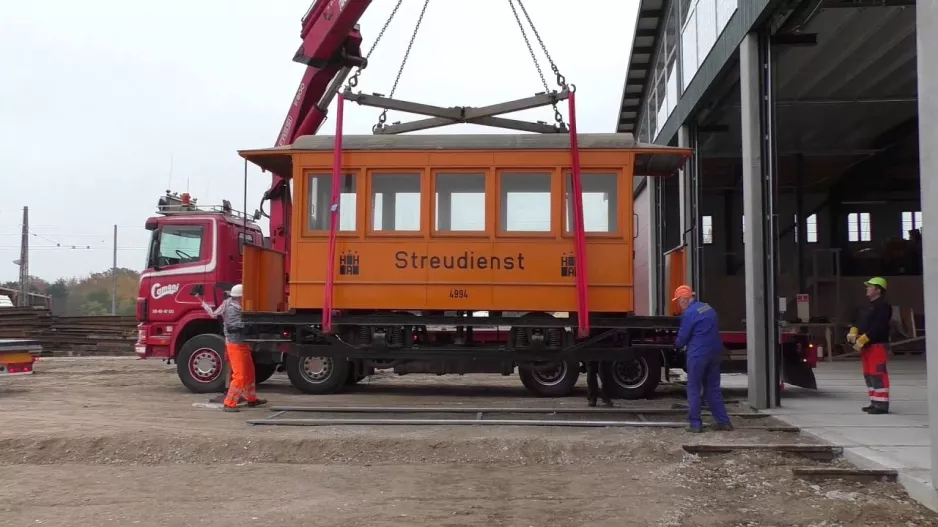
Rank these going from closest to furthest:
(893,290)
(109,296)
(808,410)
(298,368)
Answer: (808,410) → (298,368) → (893,290) → (109,296)

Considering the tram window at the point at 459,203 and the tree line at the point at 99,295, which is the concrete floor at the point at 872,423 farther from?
the tree line at the point at 99,295

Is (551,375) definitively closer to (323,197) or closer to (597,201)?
(597,201)

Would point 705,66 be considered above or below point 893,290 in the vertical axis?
above

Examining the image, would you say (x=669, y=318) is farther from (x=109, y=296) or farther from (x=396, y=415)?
(x=109, y=296)

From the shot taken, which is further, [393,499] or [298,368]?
[298,368]

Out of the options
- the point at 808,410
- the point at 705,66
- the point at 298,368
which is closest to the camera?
the point at 808,410

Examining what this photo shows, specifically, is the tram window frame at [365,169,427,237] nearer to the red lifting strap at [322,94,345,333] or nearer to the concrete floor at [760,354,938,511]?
the red lifting strap at [322,94,345,333]

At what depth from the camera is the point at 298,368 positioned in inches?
413

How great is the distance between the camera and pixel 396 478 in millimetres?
6160

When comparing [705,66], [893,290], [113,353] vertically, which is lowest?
[113,353]

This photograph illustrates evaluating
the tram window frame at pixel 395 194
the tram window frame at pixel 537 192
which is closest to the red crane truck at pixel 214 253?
the tram window frame at pixel 395 194

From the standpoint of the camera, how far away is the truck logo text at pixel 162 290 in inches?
446

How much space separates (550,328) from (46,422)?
19.8ft

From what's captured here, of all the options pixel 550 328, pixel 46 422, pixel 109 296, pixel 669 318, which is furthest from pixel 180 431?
pixel 109 296
